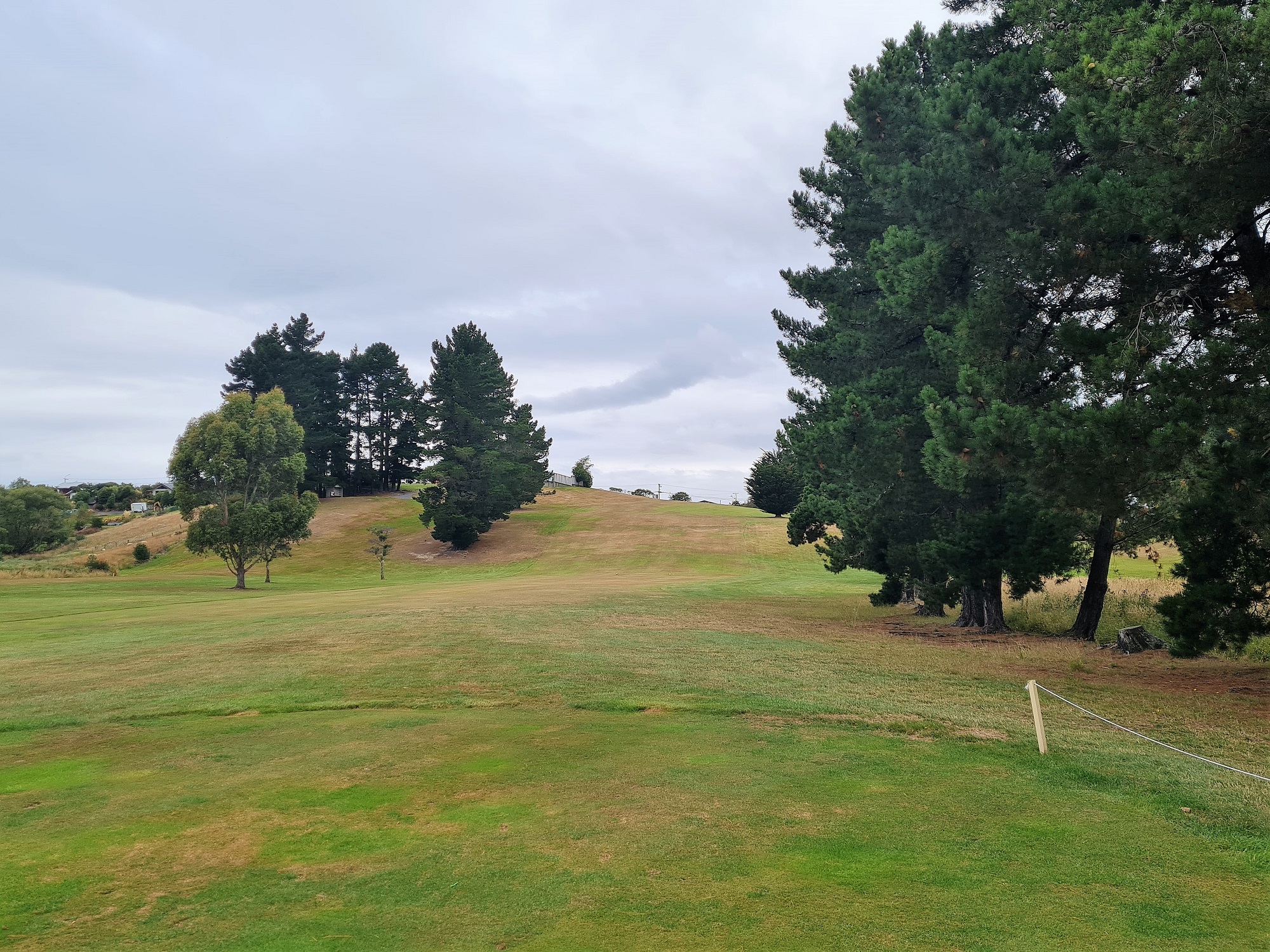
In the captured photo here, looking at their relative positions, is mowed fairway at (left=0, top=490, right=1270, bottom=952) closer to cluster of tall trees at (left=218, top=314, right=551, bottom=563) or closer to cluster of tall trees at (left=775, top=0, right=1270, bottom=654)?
cluster of tall trees at (left=775, top=0, right=1270, bottom=654)

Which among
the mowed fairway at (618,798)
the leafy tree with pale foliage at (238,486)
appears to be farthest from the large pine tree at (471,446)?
the mowed fairway at (618,798)

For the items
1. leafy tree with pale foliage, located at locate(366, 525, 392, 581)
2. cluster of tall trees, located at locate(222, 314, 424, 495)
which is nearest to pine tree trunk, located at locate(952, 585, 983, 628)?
leafy tree with pale foliage, located at locate(366, 525, 392, 581)

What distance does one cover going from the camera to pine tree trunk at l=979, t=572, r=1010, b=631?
2467 cm

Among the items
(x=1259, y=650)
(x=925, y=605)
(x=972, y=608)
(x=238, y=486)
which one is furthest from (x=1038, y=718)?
(x=238, y=486)

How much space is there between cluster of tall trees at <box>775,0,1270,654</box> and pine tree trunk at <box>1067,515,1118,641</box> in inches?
2.7

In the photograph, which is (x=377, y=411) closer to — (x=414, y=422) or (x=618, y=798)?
(x=414, y=422)

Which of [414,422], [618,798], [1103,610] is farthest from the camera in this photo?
[414,422]

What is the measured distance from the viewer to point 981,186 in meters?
19.3

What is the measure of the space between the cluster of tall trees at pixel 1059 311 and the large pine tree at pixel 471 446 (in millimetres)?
46999

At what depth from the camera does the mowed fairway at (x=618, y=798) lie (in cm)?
558

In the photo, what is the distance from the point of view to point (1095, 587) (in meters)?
22.6

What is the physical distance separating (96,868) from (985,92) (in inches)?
910

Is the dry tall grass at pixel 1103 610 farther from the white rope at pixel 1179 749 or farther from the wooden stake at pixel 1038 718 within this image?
the wooden stake at pixel 1038 718

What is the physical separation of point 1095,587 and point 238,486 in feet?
169
